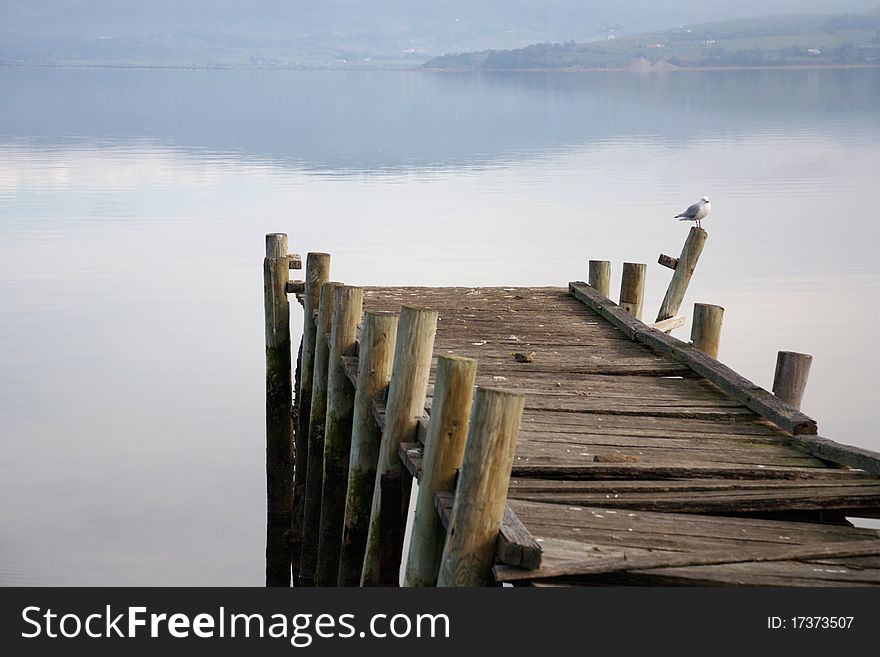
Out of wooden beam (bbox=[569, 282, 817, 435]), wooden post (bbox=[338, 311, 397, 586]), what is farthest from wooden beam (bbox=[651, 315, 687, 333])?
wooden post (bbox=[338, 311, 397, 586])

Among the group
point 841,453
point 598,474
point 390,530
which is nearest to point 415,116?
point 390,530

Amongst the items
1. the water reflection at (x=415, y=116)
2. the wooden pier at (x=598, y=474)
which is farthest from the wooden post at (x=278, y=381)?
the water reflection at (x=415, y=116)

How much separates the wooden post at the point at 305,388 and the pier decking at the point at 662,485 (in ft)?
7.35

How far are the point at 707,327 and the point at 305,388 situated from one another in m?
3.68

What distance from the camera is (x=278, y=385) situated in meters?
12.0

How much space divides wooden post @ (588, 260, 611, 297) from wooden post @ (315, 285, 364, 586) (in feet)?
12.0

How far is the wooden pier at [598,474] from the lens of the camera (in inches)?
210

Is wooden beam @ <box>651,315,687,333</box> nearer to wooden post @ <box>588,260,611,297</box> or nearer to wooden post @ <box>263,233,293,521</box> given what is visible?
wooden post @ <box>588,260,611,297</box>

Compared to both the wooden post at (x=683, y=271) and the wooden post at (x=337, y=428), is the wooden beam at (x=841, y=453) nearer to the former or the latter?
the wooden post at (x=337, y=428)

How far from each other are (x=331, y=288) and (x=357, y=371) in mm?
1281

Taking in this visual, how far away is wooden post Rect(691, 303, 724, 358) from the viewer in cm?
993

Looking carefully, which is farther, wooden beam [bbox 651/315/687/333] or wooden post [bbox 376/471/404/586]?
wooden beam [bbox 651/315/687/333]

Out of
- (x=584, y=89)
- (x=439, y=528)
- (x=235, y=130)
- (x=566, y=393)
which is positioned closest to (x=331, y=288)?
(x=566, y=393)
